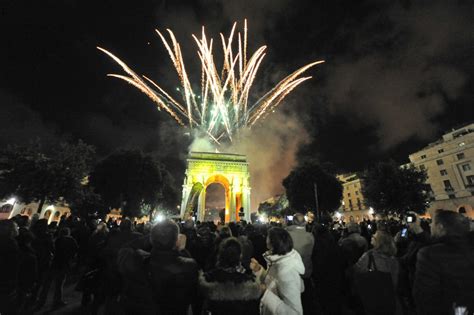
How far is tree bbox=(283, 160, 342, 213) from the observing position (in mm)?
44656

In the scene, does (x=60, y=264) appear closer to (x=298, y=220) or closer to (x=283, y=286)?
(x=298, y=220)

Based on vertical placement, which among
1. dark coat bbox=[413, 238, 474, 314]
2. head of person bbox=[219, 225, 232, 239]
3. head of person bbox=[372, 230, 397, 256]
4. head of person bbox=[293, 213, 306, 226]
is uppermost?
head of person bbox=[293, 213, 306, 226]

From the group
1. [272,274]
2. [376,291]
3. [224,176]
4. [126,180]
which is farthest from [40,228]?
[224,176]

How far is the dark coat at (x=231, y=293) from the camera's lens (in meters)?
2.68

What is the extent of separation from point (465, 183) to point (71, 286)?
6024 centimetres

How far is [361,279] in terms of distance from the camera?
361cm

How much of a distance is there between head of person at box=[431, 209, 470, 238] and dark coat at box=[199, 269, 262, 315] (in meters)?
2.47

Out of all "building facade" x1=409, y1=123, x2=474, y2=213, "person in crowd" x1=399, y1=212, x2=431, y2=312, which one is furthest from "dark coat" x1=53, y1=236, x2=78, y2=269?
"building facade" x1=409, y1=123, x2=474, y2=213

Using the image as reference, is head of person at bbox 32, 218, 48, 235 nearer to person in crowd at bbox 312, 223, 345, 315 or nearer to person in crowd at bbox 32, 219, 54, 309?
person in crowd at bbox 32, 219, 54, 309

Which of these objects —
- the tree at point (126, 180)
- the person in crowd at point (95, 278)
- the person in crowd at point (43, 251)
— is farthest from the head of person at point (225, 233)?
the tree at point (126, 180)

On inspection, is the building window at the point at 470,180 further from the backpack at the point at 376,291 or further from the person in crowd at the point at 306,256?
the backpack at the point at 376,291

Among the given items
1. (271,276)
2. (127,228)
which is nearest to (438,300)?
(271,276)

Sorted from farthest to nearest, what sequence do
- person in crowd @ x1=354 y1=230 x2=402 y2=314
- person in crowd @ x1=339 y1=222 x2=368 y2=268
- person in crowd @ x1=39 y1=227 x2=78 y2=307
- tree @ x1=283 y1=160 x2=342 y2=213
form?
tree @ x1=283 y1=160 x2=342 y2=213 < person in crowd @ x1=39 y1=227 x2=78 y2=307 < person in crowd @ x1=339 y1=222 x2=368 y2=268 < person in crowd @ x1=354 y1=230 x2=402 y2=314

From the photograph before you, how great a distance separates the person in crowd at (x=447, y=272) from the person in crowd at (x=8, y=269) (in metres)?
6.15
